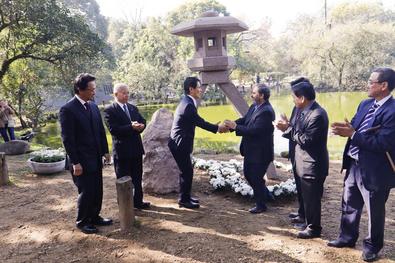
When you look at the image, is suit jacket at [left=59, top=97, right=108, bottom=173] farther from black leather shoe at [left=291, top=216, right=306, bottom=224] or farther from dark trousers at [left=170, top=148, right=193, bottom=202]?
black leather shoe at [left=291, top=216, right=306, bottom=224]

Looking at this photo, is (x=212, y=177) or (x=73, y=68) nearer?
(x=212, y=177)

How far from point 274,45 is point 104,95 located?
745 inches

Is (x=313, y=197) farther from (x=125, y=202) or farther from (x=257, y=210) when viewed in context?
(x=125, y=202)

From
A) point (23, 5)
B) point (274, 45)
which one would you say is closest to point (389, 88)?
point (23, 5)

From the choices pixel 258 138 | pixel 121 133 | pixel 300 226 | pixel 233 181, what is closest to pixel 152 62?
pixel 233 181

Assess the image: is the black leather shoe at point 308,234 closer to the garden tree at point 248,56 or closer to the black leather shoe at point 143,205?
the black leather shoe at point 143,205

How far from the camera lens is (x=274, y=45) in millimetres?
36938

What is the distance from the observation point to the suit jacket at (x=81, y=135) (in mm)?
3621

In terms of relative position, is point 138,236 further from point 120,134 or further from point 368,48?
point 368,48

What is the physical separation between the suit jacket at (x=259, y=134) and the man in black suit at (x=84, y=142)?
1.76m

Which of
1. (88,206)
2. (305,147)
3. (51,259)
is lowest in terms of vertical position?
(51,259)

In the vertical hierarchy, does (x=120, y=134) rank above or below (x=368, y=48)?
below

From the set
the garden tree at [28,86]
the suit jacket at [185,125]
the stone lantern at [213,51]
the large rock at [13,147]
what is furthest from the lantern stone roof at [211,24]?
the garden tree at [28,86]

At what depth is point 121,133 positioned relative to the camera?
4.23 metres
